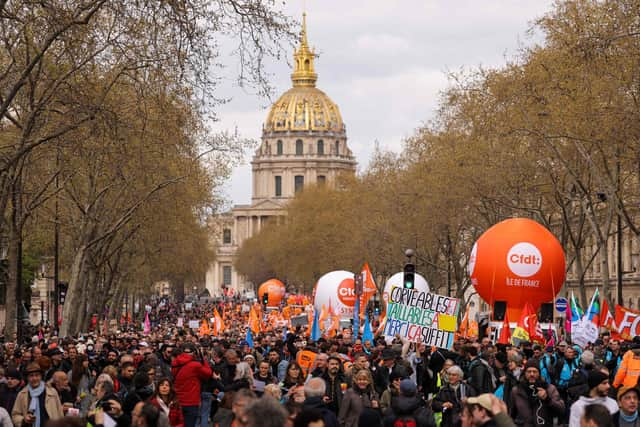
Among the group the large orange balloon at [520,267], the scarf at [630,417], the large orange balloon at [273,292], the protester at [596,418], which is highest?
the large orange balloon at [273,292]

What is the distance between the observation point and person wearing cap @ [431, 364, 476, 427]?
15.2 m

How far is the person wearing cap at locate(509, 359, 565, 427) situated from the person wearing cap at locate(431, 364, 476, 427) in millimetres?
657

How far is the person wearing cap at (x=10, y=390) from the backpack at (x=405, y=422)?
14.0 ft

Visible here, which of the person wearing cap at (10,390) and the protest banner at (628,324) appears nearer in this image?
the person wearing cap at (10,390)

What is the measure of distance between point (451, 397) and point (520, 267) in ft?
53.4

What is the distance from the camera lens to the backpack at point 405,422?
13.3 meters

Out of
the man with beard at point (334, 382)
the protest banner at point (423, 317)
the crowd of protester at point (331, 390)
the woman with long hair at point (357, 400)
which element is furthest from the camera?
the protest banner at point (423, 317)

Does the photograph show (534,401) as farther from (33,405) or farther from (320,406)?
(33,405)

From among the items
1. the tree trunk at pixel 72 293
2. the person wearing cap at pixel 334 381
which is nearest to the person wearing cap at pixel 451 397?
the person wearing cap at pixel 334 381

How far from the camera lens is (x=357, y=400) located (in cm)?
1442

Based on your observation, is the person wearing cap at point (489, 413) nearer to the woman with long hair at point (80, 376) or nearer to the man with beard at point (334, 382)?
the man with beard at point (334, 382)

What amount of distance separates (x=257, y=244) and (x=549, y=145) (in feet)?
452

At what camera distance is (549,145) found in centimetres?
4059

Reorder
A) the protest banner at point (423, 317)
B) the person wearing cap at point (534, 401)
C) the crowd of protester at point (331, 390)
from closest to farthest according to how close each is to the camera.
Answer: the crowd of protester at point (331, 390) → the person wearing cap at point (534, 401) → the protest banner at point (423, 317)
